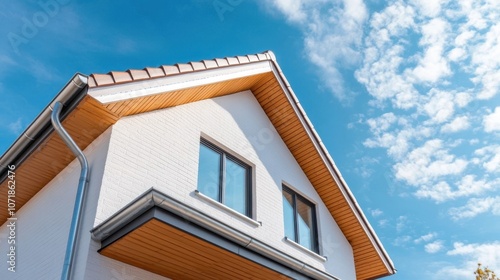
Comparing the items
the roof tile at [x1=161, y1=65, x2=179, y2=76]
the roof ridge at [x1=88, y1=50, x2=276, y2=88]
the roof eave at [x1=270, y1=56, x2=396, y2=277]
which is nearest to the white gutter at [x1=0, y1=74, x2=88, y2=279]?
the roof ridge at [x1=88, y1=50, x2=276, y2=88]

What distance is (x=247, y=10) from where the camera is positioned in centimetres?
905

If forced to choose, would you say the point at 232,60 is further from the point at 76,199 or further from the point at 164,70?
the point at 76,199

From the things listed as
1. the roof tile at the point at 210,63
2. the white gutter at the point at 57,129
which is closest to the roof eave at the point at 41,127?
the white gutter at the point at 57,129

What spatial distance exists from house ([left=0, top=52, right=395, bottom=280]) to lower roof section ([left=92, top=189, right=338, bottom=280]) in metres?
0.02

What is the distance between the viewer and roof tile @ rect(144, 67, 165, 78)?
6887 millimetres

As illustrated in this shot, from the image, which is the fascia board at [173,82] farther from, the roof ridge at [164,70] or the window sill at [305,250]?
the window sill at [305,250]

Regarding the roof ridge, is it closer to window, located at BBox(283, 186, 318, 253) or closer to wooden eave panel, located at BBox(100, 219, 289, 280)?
wooden eave panel, located at BBox(100, 219, 289, 280)

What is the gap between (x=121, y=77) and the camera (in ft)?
20.8

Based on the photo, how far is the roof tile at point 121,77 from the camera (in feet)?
20.6

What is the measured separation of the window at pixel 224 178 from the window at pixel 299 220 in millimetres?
1177

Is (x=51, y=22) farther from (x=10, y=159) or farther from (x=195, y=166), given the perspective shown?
(x=195, y=166)

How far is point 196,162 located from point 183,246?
7.07 feet

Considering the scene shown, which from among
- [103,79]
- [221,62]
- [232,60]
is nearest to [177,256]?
[103,79]

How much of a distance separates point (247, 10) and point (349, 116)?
11.5 feet
